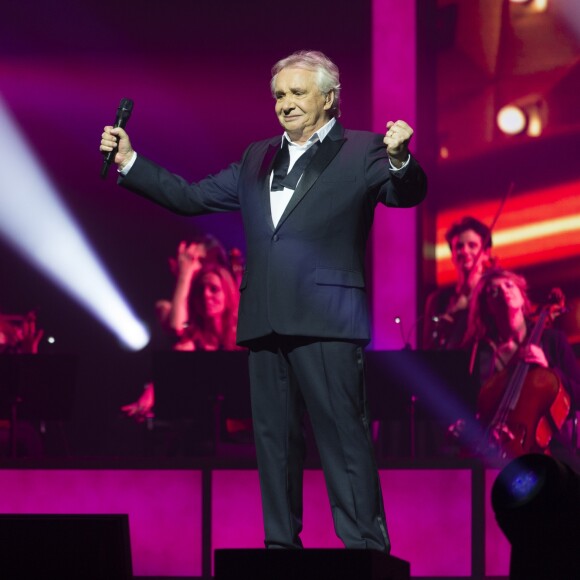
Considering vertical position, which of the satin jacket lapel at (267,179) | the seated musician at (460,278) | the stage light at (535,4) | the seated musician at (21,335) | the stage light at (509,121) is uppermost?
the stage light at (535,4)

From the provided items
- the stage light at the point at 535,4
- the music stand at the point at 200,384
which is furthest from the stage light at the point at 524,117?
the music stand at the point at 200,384

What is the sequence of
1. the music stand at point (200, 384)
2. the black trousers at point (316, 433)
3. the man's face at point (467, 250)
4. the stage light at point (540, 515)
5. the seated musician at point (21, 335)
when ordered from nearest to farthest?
the stage light at point (540, 515) < the black trousers at point (316, 433) < the music stand at point (200, 384) < the seated musician at point (21, 335) < the man's face at point (467, 250)

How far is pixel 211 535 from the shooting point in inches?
118

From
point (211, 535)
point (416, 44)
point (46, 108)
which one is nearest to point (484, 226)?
point (416, 44)

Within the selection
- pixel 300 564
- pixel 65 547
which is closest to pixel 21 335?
pixel 65 547

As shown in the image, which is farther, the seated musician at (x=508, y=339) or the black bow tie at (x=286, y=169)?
the seated musician at (x=508, y=339)

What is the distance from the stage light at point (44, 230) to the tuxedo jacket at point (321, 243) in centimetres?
426

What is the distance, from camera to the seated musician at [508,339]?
4691 mm

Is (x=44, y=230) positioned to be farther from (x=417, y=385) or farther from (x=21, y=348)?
(x=417, y=385)

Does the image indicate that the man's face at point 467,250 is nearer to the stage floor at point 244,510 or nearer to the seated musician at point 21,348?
the seated musician at point 21,348

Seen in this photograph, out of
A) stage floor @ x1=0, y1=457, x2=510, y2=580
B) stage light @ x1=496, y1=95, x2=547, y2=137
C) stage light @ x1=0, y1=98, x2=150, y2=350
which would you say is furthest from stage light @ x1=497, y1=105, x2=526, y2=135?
stage floor @ x1=0, y1=457, x2=510, y2=580

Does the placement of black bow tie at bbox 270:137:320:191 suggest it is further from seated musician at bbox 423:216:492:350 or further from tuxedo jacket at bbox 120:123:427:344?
seated musician at bbox 423:216:492:350

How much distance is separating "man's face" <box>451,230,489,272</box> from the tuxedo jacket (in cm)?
366

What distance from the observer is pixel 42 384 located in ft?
14.8
